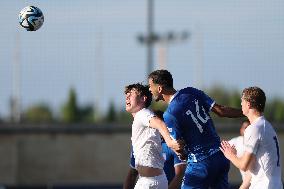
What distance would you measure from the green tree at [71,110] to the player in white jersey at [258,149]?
1636 cm

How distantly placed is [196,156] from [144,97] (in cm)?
91

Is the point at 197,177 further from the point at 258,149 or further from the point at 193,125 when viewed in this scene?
the point at 258,149

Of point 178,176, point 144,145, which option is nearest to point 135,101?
point 144,145

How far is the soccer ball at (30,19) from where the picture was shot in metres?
12.5

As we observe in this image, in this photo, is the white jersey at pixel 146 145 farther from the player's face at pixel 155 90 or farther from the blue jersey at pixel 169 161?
the blue jersey at pixel 169 161

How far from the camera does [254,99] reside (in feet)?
28.1

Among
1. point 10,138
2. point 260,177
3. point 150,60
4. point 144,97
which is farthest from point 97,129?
point 260,177

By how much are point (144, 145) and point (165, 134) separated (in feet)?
3.03

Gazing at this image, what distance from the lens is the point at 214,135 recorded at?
1005 centimetres

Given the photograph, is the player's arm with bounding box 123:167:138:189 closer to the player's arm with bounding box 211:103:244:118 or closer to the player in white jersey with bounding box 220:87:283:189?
the player's arm with bounding box 211:103:244:118

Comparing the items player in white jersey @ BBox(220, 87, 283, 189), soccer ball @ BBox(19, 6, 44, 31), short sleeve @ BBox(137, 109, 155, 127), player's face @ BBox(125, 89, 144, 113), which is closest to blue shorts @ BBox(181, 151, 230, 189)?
short sleeve @ BBox(137, 109, 155, 127)

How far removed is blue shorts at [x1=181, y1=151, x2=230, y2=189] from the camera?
392 inches

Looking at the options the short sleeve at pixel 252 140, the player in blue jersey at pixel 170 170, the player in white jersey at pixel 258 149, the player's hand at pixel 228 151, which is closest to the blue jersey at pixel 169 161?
the player in blue jersey at pixel 170 170

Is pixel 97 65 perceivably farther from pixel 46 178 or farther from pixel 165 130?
pixel 165 130
